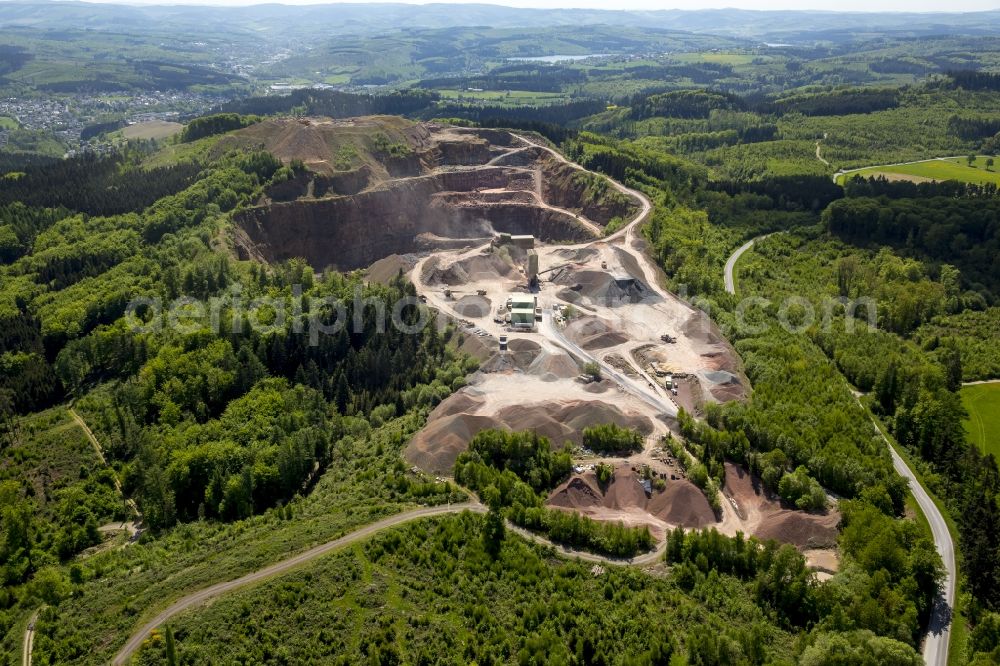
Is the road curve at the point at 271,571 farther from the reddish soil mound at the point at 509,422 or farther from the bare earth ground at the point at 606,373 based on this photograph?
the reddish soil mound at the point at 509,422

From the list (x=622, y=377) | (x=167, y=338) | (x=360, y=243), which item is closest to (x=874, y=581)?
(x=622, y=377)

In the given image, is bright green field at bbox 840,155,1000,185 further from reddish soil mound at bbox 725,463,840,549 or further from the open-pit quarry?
reddish soil mound at bbox 725,463,840,549

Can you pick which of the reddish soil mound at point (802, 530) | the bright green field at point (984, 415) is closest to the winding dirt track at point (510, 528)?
the reddish soil mound at point (802, 530)

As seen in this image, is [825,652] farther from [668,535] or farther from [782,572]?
[668,535]

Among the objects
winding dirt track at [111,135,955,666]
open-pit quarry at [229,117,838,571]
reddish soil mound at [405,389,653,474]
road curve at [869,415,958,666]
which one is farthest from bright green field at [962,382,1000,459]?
reddish soil mound at [405,389,653,474]

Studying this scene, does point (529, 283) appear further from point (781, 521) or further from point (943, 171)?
point (943, 171)

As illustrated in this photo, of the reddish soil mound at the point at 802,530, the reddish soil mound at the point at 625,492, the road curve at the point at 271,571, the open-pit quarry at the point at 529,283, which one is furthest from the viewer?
the open-pit quarry at the point at 529,283
